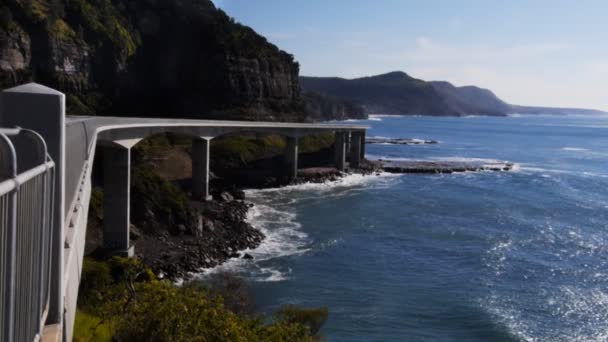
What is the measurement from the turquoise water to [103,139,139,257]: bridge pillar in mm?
6162

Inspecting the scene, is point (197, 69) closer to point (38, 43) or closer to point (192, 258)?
point (38, 43)

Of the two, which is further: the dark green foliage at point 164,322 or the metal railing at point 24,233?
the dark green foliage at point 164,322

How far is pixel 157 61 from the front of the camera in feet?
353

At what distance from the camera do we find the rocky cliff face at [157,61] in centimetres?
7831

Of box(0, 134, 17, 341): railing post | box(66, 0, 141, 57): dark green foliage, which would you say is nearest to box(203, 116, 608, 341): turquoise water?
box(0, 134, 17, 341): railing post

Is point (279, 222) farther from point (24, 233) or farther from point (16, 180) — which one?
point (16, 180)

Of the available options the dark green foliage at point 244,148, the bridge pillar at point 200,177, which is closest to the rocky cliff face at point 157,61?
the dark green foliage at point 244,148

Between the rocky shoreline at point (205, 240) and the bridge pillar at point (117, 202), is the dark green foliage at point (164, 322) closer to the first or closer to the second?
the rocky shoreline at point (205, 240)

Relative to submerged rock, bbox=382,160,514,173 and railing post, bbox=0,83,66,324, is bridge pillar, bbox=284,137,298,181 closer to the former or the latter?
submerged rock, bbox=382,160,514,173

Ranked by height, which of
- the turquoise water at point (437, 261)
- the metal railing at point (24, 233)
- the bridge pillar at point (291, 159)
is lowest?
the turquoise water at point (437, 261)

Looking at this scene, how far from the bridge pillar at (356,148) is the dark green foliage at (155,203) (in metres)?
46.7

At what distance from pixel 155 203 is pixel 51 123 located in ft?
115

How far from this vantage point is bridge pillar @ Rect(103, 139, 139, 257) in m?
32.7

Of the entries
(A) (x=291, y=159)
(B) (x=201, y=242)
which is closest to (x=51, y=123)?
(B) (x=201, y=242)
